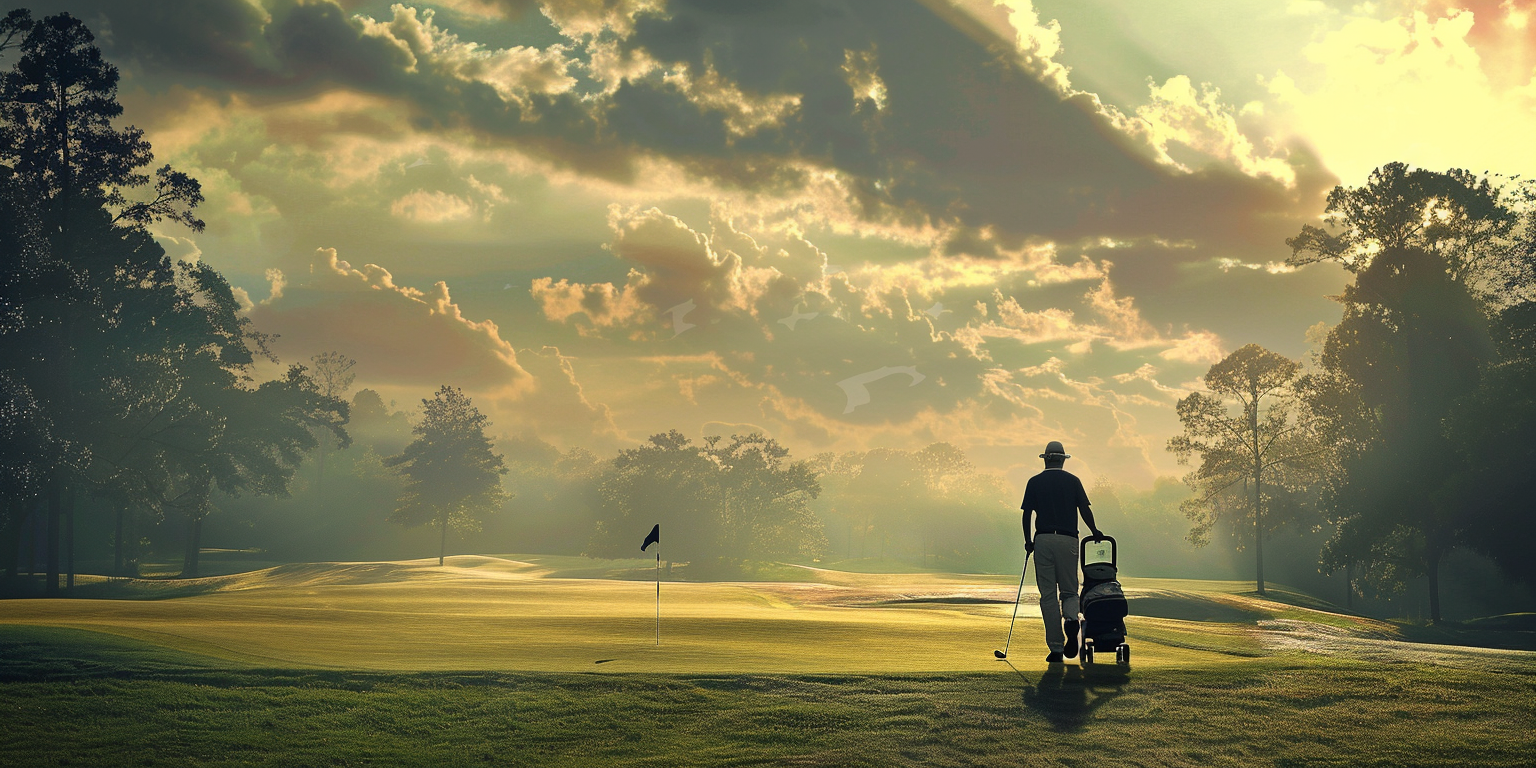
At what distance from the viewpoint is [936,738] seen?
1152cm

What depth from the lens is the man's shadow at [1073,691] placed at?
1223 centimetres

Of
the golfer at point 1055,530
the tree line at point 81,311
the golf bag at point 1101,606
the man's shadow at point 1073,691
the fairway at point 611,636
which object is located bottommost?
the fairway at point 611,636

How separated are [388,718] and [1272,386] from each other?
5959 cm

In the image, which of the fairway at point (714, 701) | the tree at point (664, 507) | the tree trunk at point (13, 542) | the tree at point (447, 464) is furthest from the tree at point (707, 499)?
the fairway at point (714, 701)

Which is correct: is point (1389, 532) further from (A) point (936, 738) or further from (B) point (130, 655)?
(B) point (130, 655)

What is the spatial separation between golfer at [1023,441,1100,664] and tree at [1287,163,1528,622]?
37102 millimetres

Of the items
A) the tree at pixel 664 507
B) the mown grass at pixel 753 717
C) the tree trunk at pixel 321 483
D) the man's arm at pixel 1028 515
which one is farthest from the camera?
the tree trunk at pixel 321 483

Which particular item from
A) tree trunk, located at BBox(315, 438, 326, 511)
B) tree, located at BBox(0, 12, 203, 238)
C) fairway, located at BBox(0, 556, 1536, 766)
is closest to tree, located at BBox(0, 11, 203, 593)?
tree, located at BBox(0, 12, 203, 238)

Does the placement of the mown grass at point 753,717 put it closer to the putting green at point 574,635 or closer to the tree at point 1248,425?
the putting green at point 574,635

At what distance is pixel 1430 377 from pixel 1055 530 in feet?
133

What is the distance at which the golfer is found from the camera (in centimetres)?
1404

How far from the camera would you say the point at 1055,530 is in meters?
14.2

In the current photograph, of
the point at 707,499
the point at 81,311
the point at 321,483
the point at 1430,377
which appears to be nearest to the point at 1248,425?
the point at 1430,377

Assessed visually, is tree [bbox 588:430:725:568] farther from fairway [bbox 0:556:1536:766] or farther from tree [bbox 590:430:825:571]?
fairway [bbox 0:556:1536:766]
